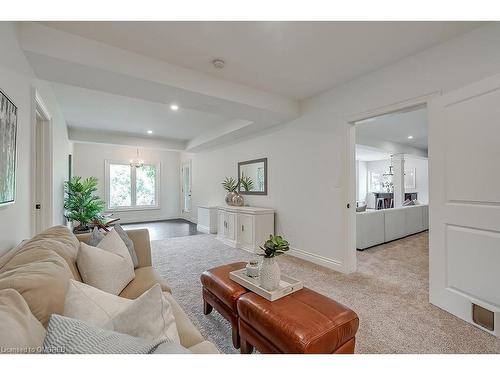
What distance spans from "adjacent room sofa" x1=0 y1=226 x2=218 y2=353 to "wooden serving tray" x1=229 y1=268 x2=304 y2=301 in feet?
1.70

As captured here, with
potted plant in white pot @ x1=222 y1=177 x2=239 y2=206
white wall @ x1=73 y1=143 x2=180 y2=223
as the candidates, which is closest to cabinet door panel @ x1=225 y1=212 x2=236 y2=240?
potted plant in white pot @ x1=222 y1=177 x2=239 y2=206

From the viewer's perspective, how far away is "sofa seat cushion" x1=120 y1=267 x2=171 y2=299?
1.59 m

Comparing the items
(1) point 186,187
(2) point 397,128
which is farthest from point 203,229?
(2) point 397,128

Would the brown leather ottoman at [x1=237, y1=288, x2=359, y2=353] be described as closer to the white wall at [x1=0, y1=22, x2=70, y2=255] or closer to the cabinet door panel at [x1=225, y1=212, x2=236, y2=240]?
the white wall at [x1=0, y1=22, x2=70, y2=255]

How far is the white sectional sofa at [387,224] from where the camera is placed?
4.16m

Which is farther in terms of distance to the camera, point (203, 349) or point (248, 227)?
point (248, 227)

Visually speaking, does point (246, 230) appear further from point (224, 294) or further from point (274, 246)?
point (274, 246)

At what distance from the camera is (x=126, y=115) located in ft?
14.9

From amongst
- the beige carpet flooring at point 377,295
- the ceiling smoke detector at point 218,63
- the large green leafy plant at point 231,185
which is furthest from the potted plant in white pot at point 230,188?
the ceiling smoke detector at point 218,63

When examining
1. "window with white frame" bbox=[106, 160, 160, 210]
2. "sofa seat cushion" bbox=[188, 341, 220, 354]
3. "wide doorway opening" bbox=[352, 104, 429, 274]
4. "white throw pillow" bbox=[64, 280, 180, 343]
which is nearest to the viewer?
"white throw pillow" bbox=[64, 280, 180, 343]

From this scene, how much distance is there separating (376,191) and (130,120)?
946 centimetres

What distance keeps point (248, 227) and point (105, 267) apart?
3026 mm

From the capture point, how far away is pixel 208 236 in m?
5.49

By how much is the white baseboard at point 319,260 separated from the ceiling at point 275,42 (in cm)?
247
